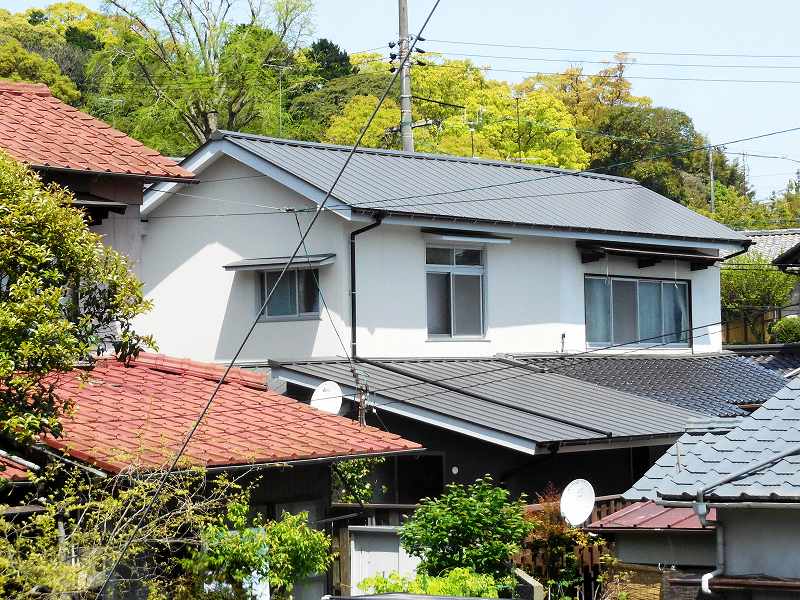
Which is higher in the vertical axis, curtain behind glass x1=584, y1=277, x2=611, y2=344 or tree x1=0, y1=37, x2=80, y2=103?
tree x1=0, y1=37, x2=80, y2=103

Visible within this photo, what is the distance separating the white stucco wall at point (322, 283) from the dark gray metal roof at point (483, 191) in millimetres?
560

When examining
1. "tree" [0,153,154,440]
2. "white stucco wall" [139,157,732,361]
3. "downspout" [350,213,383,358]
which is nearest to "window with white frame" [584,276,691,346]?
"white stucco wall" [139,157,732,361]

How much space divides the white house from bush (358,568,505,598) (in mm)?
7528

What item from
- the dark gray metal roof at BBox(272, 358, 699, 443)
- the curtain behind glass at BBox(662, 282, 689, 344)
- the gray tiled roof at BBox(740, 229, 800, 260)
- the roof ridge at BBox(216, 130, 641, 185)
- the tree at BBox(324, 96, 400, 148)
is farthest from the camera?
the gray tiled roof at BBox(740, 229, 800, 260)

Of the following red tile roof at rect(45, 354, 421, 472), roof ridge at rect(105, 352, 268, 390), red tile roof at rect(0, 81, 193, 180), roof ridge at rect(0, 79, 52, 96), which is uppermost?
roof ridge at rect(0, 79, 52, 96)

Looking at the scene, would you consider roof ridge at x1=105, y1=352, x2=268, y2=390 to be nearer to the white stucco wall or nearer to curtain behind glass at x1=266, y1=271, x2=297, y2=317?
the white stucco wall

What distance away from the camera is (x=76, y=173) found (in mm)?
15438

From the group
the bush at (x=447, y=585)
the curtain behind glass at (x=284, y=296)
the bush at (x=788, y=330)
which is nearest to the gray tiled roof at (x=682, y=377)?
the curtain behind glass at (x=284, y=296)

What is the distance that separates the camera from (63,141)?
16.2m

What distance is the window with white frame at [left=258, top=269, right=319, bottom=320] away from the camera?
→ 22.3 m

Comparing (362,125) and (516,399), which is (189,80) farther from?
(516,399)

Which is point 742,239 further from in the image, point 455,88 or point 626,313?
point 455,88

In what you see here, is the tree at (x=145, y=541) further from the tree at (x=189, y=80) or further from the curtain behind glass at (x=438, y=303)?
the tree at (x=189, y=80)

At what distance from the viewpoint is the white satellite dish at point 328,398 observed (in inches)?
730
